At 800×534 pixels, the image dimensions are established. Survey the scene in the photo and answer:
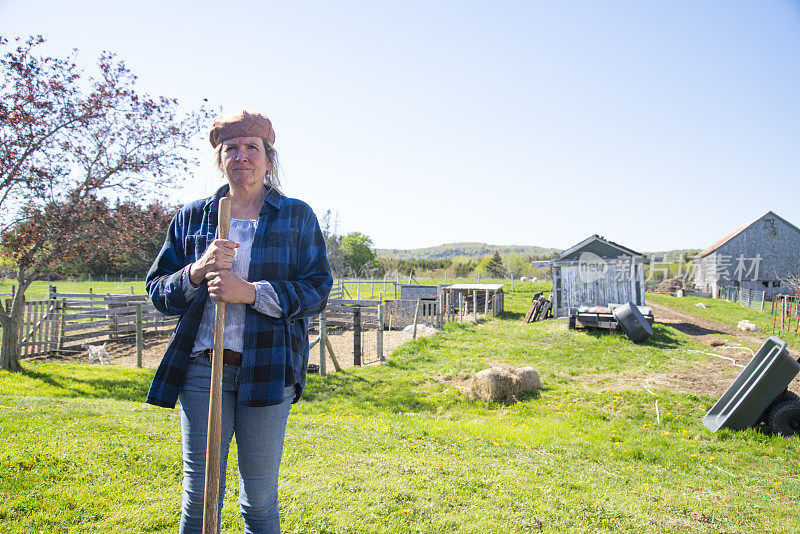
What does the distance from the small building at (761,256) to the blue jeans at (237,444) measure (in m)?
43.4

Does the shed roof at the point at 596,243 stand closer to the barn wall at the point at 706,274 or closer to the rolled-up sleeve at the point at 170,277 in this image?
the rolled-up sleeve at the point at 170,277

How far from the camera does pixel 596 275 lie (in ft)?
68.0

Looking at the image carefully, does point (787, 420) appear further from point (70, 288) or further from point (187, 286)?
point (70, 288)

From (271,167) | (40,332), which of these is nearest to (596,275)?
(40,332)

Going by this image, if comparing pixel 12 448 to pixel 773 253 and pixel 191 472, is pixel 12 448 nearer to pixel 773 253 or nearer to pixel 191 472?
pixel 191 472

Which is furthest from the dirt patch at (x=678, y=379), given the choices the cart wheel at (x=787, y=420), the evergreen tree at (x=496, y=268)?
the evergreen tree at (x=496, y=268)

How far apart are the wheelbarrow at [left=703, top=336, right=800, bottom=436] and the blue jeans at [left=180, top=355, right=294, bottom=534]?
7.07 metres

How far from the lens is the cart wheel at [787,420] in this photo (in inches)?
252

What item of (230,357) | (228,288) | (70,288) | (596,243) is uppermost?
(596,243)

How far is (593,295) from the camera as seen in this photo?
68.1 ft

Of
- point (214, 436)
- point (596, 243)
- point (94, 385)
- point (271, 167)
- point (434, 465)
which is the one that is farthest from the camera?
point (596, 243)

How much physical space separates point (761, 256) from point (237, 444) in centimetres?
4498

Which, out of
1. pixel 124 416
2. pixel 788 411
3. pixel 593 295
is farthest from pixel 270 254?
pixel 593 295

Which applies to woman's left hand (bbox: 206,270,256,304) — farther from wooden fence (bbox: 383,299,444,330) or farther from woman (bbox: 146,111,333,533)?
wooden fence (bbox: 383,299,444,330)
